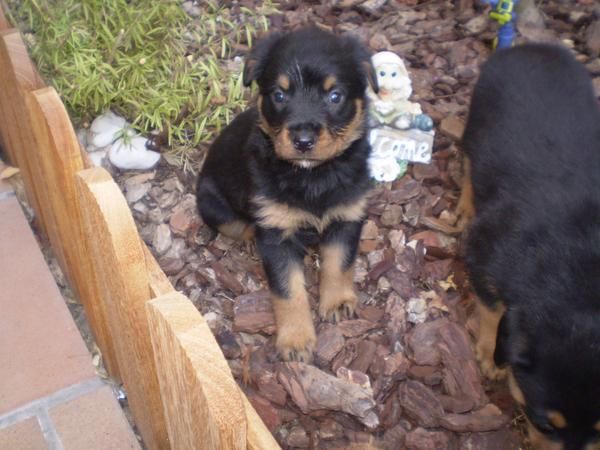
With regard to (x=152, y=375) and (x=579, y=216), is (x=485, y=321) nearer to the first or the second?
(x=579, y=216)

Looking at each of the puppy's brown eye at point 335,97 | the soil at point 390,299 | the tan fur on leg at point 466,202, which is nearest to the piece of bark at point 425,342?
the soil at point 390,299

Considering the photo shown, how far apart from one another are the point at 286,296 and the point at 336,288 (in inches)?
10.5

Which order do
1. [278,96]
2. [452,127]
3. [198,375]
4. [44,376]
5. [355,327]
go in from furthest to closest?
[452,127] < [355,327] < [278,96] < [44,376] < [198,375]

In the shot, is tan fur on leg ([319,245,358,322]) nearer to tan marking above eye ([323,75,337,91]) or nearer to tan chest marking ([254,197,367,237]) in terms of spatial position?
tan chest marking ([254,197,367,237])

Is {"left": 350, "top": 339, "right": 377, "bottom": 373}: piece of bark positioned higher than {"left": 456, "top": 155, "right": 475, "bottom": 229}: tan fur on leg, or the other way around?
{"left": 456, "top": 155, "right": 475, "bottom": 229}: tan fur on leg

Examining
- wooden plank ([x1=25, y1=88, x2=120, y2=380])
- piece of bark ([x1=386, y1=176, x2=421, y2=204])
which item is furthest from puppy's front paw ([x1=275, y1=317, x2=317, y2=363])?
piece of bark ([x1=386, y1=176, x2=421, y2=204])

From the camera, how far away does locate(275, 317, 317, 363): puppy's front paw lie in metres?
2.86

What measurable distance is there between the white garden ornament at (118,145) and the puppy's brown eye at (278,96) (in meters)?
1.16

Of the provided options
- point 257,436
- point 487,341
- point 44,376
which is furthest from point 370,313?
point 257,436

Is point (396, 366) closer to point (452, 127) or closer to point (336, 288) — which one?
point (336, 288)

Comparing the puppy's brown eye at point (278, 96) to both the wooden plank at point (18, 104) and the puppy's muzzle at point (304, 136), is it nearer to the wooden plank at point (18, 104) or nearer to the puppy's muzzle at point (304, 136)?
the puppy's muzzle at point (304, 136)

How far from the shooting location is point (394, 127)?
12.2 ft

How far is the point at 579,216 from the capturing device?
2500 mm

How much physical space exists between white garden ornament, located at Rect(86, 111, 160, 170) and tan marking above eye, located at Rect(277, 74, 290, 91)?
1219mm
